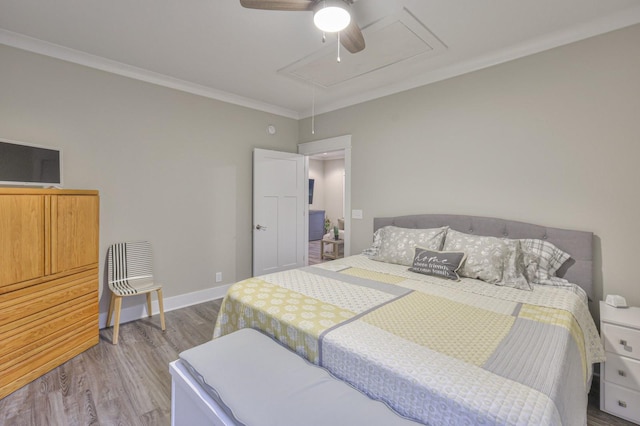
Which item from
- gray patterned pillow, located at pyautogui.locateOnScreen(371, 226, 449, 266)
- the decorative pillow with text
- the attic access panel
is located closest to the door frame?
the attic access panel

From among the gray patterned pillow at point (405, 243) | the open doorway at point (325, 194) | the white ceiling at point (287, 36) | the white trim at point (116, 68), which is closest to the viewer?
the white ceiling at point (287, 36)

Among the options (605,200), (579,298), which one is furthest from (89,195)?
(605,200)

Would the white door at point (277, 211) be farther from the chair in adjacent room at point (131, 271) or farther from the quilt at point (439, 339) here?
the quilt at point (439, 339)

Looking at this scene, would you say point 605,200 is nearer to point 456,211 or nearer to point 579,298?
point 579,298

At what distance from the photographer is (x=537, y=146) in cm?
242

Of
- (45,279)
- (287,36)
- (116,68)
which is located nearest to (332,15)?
(287,36)

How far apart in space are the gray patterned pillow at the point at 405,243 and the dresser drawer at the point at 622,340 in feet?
3.78

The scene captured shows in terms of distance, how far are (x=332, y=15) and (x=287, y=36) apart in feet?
2.66

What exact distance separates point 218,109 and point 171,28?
4.57ft

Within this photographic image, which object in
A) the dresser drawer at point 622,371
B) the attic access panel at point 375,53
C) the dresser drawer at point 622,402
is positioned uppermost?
the attic access panel at point 375,53

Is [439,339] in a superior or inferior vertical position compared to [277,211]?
inferior

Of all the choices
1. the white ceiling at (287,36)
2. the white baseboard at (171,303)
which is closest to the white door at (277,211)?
the white baseboard at (171,303)

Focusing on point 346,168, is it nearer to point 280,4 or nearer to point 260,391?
point 280,4

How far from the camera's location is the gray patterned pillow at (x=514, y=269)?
2.05 meters
